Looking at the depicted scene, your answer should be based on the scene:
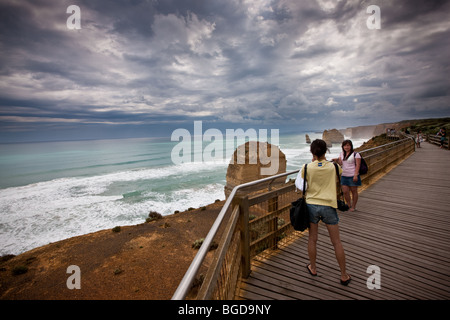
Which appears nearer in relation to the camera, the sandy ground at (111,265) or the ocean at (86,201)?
the sandy ground at (111,265)

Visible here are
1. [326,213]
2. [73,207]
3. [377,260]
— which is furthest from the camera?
[73,207]

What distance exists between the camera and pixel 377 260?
3.42 meters

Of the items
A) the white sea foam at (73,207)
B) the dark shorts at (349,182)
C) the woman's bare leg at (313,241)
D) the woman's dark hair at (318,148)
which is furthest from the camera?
the white sea foam at (73,207)

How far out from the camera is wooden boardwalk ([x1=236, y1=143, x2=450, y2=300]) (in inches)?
105

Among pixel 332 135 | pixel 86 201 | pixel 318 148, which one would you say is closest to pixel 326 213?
pixel 318 148

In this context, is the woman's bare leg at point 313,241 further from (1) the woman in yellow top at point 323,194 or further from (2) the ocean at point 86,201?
(2) the ocean at point 86,201

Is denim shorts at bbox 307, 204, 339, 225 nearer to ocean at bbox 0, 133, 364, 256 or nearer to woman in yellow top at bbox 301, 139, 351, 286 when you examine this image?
woman in yellow top at bbox 301, 139, 351, 286

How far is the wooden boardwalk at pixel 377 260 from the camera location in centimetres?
266

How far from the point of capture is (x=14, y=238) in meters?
20.2

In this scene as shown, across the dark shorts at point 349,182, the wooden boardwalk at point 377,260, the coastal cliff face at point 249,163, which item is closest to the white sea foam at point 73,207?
the coastal cliff face at point 249,163

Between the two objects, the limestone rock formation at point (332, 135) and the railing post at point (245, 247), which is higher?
the limestone rock formation at point (332, 135)

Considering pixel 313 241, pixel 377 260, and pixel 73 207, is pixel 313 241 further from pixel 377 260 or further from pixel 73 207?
pixel 73 207
